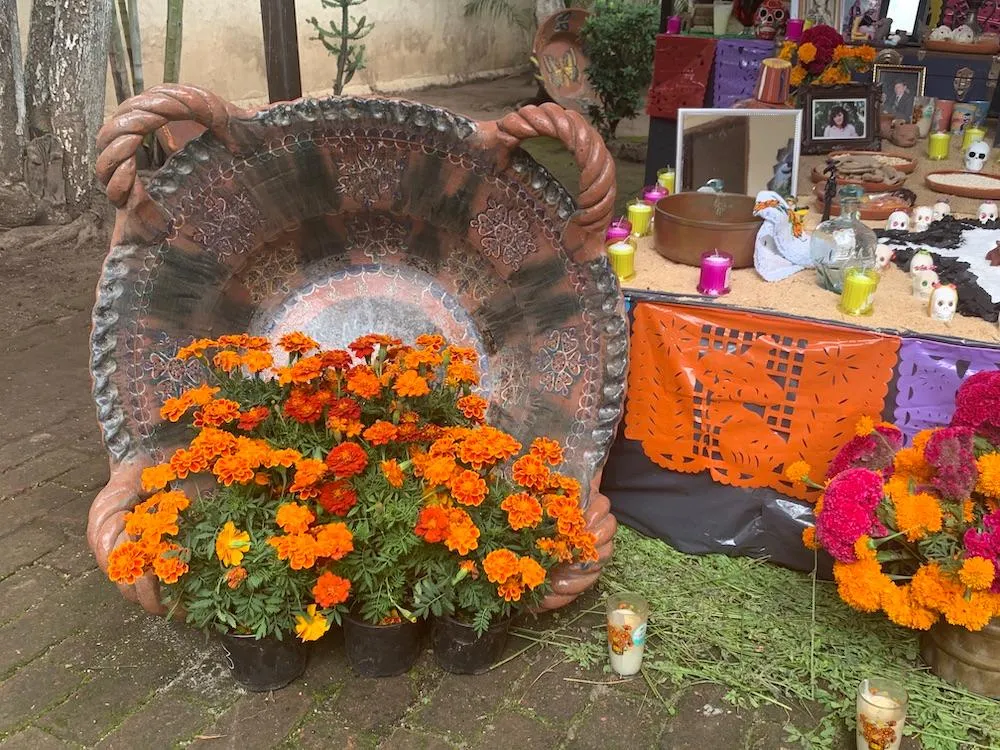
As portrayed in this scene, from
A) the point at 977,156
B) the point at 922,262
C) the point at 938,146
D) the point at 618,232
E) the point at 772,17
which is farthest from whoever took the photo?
the point at 772,17

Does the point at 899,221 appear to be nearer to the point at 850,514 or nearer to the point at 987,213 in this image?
the point at 987,213

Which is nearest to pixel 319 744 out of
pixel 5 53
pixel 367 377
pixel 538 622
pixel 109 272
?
pixel 538 622

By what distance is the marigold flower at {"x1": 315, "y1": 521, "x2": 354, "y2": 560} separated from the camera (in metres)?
1.81

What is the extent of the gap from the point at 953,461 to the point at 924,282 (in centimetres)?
70

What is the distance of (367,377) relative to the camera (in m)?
2.08

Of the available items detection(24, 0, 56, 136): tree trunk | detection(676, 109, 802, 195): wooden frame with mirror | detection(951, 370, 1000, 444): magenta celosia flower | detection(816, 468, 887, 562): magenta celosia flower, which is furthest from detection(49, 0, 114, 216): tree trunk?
detection(951, 370, 1000, 444): magenta celosia flower

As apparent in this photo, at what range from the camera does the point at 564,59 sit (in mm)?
8469

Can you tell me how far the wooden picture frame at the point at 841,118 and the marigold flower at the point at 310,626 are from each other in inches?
119

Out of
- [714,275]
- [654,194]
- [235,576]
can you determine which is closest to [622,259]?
[714,275]

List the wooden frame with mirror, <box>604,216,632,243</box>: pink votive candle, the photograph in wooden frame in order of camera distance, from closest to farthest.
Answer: <box>604,216,632,243</box>: pink votive candle → the wooden frame with mirror → the photograph in wooden frame

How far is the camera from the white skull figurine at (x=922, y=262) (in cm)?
247

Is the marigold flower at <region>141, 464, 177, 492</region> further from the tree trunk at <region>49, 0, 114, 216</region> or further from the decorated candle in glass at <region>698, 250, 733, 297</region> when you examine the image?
the tree trunk at <region>49, 0, 114, 216</region>

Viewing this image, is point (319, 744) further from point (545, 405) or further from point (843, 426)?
point (843, 426)

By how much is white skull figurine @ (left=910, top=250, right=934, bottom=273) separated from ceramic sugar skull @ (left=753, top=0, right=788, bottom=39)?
2.37m
